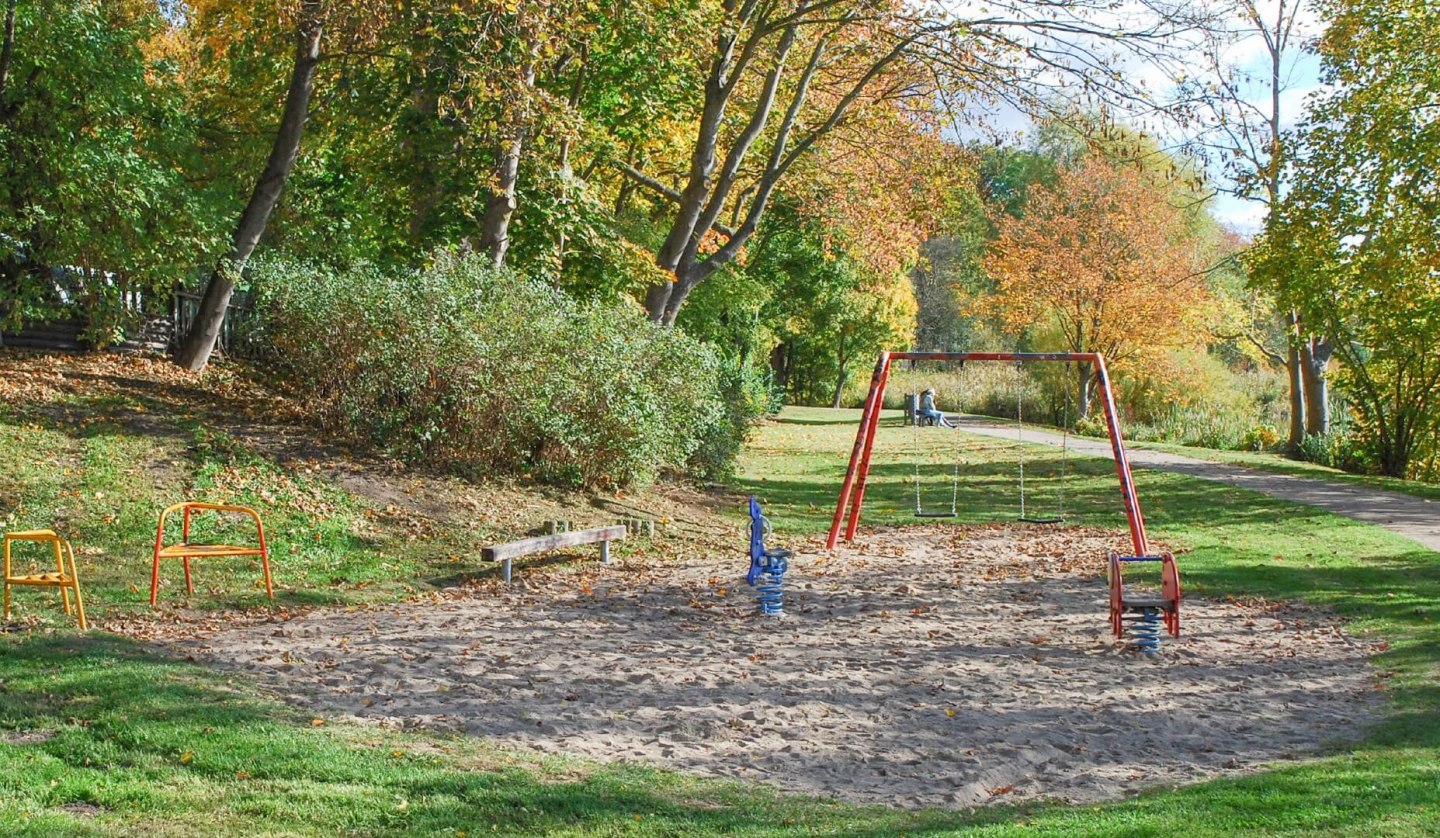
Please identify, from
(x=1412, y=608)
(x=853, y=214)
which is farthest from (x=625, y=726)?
(x=853, y=214)

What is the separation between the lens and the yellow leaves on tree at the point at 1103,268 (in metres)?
36.7

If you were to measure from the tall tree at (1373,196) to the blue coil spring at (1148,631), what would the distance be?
36.1 feet

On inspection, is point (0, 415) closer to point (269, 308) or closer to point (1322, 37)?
point (269, 308)

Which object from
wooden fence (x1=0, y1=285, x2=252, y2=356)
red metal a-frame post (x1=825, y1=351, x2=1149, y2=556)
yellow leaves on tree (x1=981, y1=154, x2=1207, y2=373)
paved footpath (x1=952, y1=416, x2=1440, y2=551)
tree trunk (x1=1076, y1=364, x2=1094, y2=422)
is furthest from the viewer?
tree trunk (x1=1076, y1=364, x2=1094, y2=422)

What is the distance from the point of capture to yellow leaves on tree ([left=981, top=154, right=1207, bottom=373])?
36.7 meters

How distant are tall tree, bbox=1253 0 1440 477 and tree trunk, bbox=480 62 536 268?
12.5 metres

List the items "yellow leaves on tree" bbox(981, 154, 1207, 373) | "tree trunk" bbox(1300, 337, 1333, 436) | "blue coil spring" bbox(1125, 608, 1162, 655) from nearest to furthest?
"blue coil spring" bbox(1125, 608, 1162, 655) → "tree trunk" bbox(1300, 337, 1333, 436) → "yellow leaves on tree" bbox(981, 154, 1207, 373)

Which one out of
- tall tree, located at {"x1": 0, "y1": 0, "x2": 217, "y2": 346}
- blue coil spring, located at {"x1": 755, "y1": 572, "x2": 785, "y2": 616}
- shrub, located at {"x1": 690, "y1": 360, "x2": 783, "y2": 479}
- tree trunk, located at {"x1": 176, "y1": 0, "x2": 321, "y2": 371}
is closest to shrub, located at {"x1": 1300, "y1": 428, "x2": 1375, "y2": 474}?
shrub, located at {"x1": 690, "y1": 360, "x2": 783, "y2": 479}

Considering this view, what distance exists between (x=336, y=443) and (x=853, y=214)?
13.0 m

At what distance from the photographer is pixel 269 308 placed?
16719mm

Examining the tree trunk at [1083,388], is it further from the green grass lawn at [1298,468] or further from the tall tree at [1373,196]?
the tall tree at [1373,196]

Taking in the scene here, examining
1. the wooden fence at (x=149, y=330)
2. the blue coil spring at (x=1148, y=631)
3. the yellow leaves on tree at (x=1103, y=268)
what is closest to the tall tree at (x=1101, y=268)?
the yellow leaves on tree at (x=1103, y=268)

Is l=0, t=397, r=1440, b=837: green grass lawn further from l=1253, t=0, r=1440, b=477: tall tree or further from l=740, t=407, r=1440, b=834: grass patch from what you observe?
l=1253, t=0, r=1440, b=477: tall tree

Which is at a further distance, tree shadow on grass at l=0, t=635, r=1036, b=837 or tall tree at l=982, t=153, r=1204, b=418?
tall tree at l=982, t=153, r=1204, b=418
